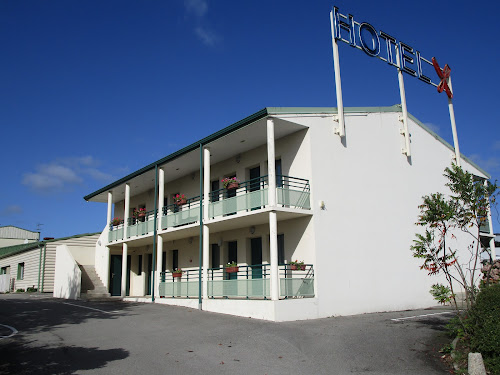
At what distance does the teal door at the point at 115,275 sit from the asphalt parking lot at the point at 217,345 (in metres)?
12.9

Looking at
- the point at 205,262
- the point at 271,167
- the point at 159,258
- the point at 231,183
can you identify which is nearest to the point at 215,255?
the point at 159,258

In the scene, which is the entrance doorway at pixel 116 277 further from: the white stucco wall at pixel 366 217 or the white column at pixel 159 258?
the white stucco wall at pixel 366 217

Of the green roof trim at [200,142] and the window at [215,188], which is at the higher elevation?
the green roof trim at [200,142]

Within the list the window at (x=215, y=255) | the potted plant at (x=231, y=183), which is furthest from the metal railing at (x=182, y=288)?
the potted plant at (x=231, y=183)

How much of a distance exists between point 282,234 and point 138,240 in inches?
398

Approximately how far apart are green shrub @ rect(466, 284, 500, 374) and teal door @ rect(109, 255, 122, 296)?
23.1m

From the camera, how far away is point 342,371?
28.2 feet

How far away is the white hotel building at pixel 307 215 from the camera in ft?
50.9

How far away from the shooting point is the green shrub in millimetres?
8102

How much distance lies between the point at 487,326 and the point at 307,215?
26.7ft

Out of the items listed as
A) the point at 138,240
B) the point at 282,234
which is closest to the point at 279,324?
the point at 282,234

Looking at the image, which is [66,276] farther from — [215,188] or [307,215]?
[307,215]

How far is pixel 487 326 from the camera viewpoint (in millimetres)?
8336

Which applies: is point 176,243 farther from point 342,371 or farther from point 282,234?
point 342,371
